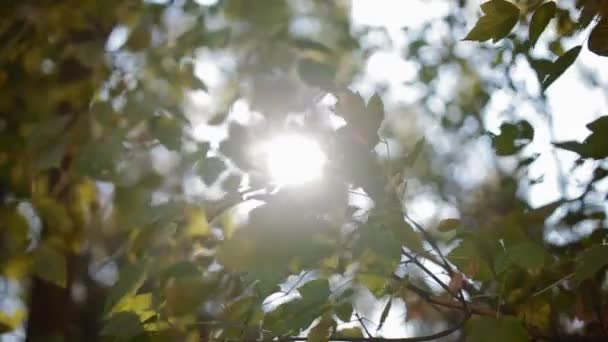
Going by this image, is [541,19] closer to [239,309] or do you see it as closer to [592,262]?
[592,262]

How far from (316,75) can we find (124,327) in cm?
39

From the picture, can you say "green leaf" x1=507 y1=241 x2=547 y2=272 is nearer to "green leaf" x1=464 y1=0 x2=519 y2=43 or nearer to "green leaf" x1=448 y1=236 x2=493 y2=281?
"green leaf" x1=448 y1=236 x2=493 y2=281

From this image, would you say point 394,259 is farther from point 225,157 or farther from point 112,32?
point 112,32

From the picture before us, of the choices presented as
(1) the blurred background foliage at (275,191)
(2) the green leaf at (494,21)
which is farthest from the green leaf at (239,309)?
(2) the green leaf at (494,21)

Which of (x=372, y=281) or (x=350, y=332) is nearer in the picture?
(x=372, y=281)

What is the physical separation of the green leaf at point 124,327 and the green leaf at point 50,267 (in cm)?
32

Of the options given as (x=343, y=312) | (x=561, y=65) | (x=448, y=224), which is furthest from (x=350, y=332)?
(x=561, y=65)

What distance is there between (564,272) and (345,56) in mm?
2061

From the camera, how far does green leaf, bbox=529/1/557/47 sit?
0.67 metres

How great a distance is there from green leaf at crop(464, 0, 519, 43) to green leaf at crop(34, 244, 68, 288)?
27.4 inches

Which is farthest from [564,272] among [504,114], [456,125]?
[456,125]

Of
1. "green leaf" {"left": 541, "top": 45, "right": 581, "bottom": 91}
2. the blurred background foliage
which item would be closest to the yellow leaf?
the blurred background foliage

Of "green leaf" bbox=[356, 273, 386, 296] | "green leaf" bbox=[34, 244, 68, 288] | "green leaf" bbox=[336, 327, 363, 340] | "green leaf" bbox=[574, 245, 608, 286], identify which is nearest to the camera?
"green leaf" bbox=[574, 245, 608, 286]

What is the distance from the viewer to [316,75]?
33.2 inches
